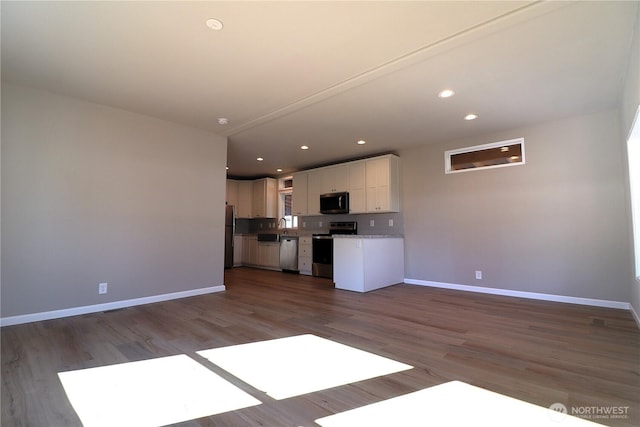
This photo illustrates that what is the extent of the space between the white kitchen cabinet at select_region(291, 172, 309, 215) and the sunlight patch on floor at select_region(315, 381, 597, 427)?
511cm

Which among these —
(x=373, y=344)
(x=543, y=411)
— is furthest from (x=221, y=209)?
(x=543, y=411)

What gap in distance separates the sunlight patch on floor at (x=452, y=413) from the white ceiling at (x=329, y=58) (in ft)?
7.98

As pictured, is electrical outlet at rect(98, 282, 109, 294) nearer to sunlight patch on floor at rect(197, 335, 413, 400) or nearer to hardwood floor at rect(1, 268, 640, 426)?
hardwood floor at rect(1, 268, 640, 426)

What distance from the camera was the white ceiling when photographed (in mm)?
2002

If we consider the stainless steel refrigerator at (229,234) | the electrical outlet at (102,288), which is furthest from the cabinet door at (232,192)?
the electrical outlet at (102,288)

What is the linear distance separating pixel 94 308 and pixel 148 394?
7.53 ft

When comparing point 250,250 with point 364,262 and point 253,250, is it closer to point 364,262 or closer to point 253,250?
point 253,250

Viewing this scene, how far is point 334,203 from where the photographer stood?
19.4 feet

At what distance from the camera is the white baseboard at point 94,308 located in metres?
2.87

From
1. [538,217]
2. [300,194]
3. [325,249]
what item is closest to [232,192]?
[300,194]

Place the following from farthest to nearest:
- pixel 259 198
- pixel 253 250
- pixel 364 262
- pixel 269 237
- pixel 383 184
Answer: pixel 259 198
pixel 253 250
pixel 269 237
pixel 383 184
pixel 364 262

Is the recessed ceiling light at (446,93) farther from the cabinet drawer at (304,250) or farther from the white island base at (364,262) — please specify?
the cabinet drawer at (304,250)

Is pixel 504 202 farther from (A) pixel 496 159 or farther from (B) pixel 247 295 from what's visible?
(B) pixel 247 295

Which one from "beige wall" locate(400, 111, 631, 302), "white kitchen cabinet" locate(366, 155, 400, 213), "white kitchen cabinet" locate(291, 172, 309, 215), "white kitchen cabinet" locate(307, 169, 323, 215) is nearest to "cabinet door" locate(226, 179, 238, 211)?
"white kitchen cabinet" locate(291, 172, 309, 215)
